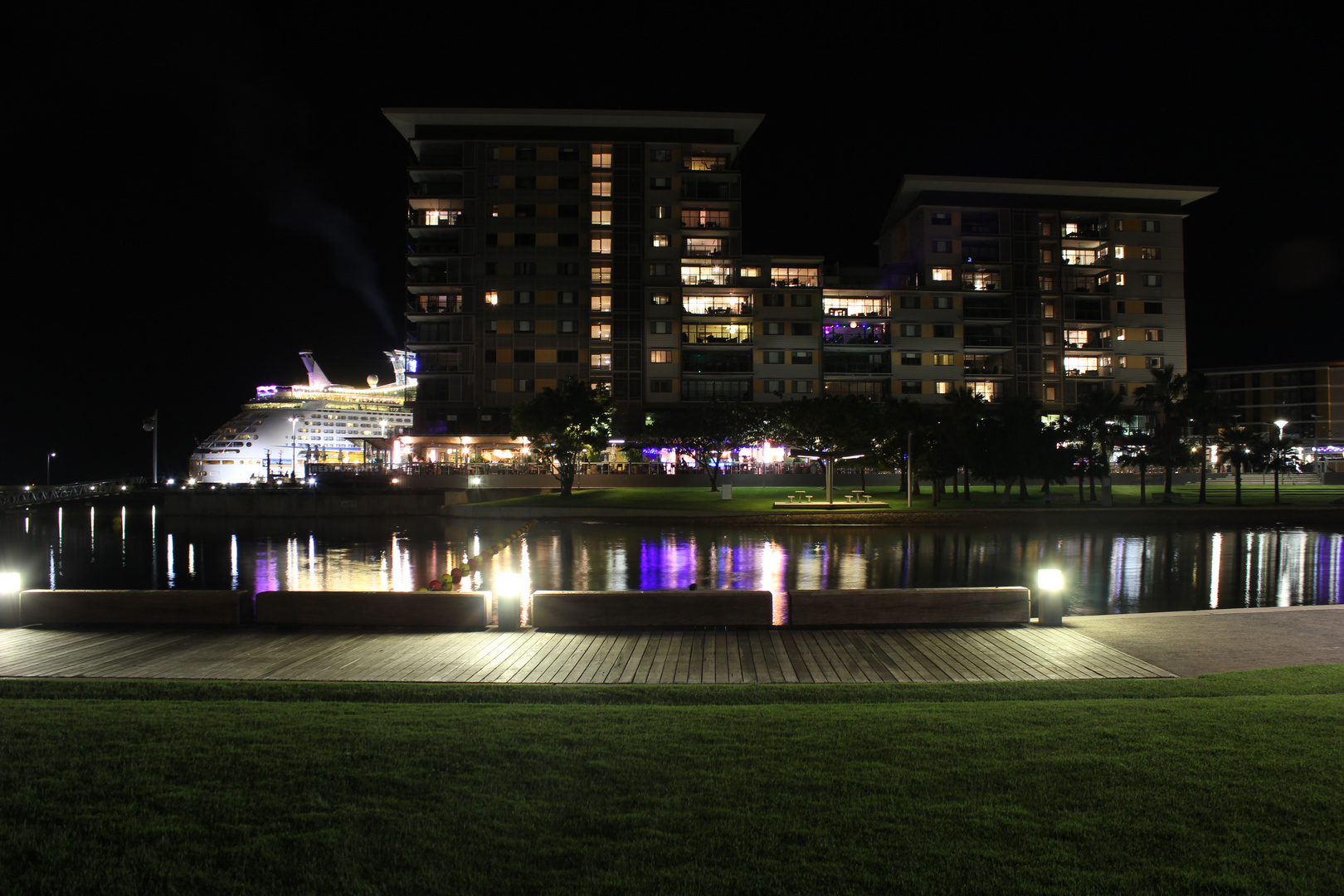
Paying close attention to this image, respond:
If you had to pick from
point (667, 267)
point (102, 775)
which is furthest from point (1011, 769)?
point (667, 267)

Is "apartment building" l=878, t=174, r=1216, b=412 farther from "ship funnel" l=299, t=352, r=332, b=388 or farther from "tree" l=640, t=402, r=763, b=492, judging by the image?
"ship funnel" l=299, t=352, r=332, b=388

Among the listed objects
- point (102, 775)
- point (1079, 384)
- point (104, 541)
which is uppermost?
point (1079, 384)

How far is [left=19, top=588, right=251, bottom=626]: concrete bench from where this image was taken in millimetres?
13828

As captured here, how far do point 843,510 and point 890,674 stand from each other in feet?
109

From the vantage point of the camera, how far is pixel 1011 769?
623cm

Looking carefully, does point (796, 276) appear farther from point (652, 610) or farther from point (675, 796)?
point (675, 796)

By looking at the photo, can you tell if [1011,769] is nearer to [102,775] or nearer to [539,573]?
[102,775]

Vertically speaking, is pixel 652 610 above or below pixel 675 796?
below

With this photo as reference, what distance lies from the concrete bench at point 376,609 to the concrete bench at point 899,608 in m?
5.42

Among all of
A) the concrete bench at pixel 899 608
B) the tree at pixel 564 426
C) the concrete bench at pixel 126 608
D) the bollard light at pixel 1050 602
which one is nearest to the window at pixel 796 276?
the tree at pixel 564 426

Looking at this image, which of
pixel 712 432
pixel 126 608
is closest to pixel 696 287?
pixel 712 432

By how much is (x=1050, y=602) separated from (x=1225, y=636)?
2.50 metres

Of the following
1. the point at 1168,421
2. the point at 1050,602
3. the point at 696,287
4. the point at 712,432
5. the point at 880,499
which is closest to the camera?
the point at 1050,602

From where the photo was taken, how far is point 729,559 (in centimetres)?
2977
